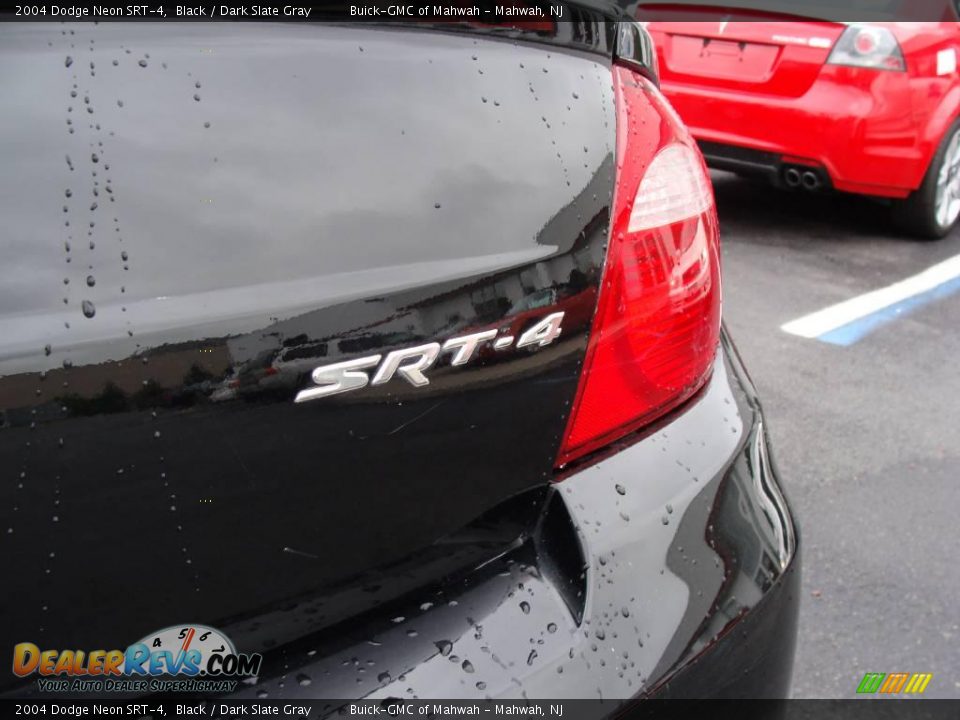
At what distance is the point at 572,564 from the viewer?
1.13 m

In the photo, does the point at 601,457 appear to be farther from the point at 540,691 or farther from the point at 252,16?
the point at 252,16

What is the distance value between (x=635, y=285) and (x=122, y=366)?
2.03 ft

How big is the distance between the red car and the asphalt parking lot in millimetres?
396

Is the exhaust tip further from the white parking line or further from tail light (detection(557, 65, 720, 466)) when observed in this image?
tail light (detection(557, 65, 720, 466))

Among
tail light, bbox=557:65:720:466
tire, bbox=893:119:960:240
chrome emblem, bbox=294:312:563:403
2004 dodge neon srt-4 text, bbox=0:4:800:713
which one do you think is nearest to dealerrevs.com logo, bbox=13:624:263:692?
2004 dodge neon srt-4 text, bbox=0:4:800:713

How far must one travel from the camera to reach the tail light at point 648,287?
120 cm

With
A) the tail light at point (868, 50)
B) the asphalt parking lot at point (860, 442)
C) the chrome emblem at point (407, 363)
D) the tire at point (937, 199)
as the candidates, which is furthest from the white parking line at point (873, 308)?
the chrome emblem at point (407, 363)

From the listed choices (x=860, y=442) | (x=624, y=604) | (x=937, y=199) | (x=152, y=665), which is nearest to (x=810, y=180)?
(x=937, y=199)

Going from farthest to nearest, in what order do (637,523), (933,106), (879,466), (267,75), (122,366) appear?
(933,106), (879,466), (637,523), (267,75), (122,366)

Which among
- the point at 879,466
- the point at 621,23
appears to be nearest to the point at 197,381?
the point at 621,23

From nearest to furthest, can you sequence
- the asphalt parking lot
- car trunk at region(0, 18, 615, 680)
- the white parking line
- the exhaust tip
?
car trunk at region(0, 18, 615, 680)
the asphalt parking lot
the white parking line
the exhaust tip

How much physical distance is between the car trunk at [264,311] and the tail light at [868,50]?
415cm

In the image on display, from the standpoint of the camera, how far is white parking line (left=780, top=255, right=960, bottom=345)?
409 cm

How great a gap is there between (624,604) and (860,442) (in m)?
2.37
